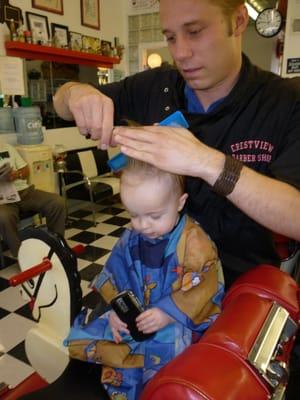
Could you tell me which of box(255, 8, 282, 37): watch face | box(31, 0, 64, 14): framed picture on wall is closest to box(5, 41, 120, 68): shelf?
box(31, 0, 64, 14): framed picture on wall

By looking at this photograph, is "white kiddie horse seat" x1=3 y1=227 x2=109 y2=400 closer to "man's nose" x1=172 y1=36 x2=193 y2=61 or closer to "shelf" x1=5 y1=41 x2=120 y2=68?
"man's nose" x1=172 y1=36 x2=193 y2=61

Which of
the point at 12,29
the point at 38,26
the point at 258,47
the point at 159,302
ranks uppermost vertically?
the point at 258,47

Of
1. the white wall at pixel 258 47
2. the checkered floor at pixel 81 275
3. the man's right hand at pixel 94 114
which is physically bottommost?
the checkered floor at pixel 81 275

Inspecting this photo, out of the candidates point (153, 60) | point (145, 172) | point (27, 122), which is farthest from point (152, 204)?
point (153, 60)

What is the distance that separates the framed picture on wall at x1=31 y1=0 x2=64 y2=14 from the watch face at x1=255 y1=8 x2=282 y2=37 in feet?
9.24

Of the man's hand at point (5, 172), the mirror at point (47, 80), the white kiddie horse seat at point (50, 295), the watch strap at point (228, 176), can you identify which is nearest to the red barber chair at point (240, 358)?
the watch strap at point (228, 176)

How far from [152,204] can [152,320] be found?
1.16 feet

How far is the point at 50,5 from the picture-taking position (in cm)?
408

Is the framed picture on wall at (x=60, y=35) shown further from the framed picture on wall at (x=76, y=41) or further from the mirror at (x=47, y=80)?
the mirror at (x=47, y=80)

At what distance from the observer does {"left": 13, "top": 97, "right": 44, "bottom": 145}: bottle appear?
3.71 metres

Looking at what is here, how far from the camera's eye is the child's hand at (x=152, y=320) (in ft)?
3.32

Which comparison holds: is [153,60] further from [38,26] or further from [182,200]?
[182,200]

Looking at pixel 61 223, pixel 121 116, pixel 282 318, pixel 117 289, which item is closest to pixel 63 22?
pixel 61 223

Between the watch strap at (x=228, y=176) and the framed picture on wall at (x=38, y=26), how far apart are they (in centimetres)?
386
